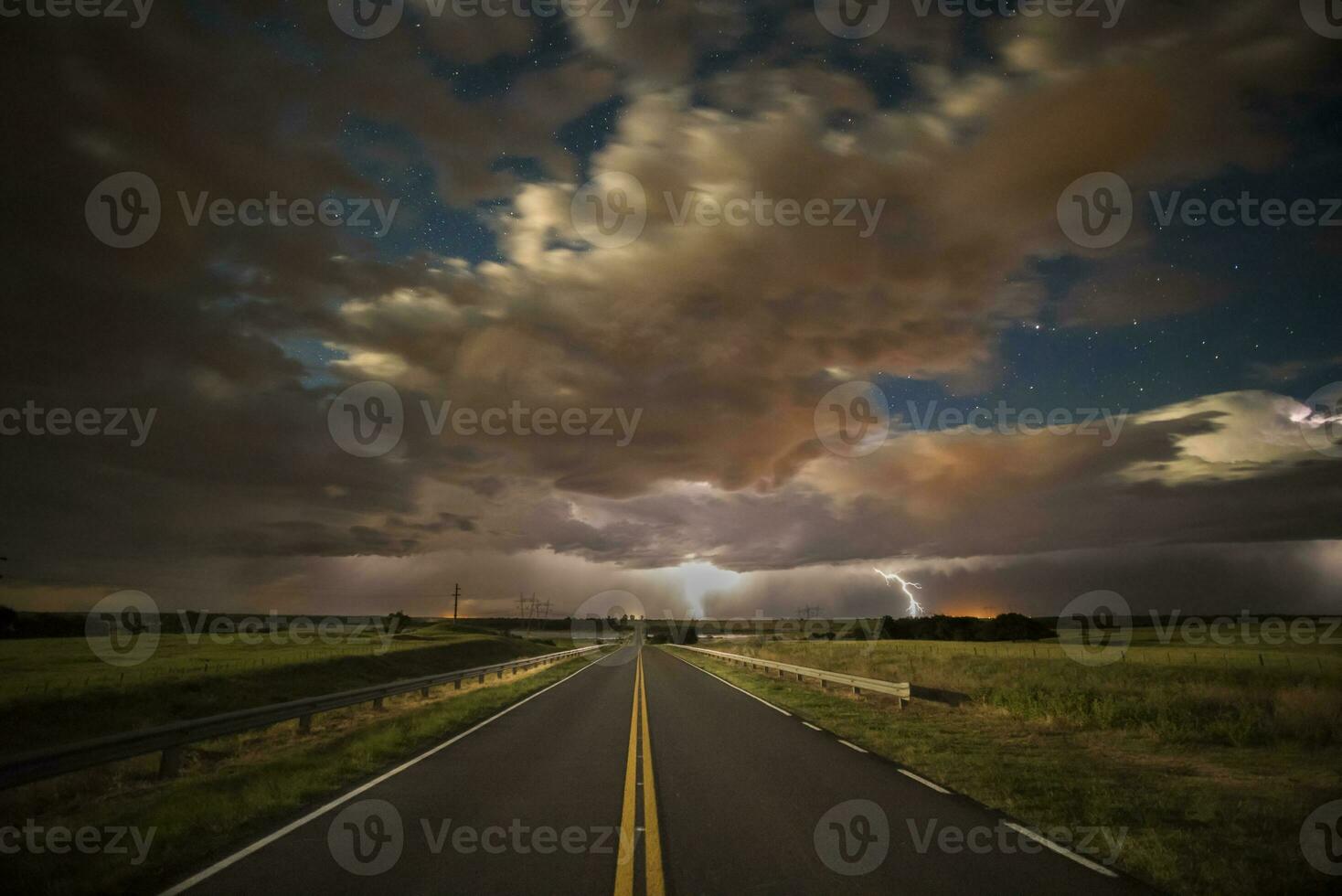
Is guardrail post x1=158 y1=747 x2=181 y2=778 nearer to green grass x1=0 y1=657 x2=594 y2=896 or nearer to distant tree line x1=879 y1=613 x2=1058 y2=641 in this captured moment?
green grass x1=0 y1=657 x2=594 y2=896

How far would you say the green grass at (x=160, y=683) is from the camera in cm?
2056

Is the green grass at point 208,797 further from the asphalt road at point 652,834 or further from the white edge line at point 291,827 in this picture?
the asphalt road at point 652,834

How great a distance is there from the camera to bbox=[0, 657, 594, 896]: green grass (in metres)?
6.52

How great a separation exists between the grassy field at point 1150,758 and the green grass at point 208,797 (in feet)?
29.4

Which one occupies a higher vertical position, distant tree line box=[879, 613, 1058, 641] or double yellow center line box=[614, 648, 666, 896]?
double yellow center line box=[614, 648, 666, 896]

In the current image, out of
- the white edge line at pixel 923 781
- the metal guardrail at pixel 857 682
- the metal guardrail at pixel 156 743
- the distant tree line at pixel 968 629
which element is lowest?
the distant tree line at pixel 968 629

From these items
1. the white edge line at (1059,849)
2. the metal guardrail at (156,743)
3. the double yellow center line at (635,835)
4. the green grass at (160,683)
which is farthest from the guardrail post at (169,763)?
the white edge line at (1059,849)

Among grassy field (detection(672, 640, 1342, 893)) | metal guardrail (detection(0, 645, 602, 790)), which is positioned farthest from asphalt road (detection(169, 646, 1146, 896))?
metal guardrail (detection(0, 645, 602, 790))

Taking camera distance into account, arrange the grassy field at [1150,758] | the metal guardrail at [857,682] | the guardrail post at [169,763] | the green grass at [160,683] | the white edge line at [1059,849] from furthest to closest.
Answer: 1. the green grass at [160,683]
2. the metal guardrail at [857,682]
3. the guardrail post at [169,763]
4. the grassy field at [1150,758]
5. the white edge line at [1059,849]

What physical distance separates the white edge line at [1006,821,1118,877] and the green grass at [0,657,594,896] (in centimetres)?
839

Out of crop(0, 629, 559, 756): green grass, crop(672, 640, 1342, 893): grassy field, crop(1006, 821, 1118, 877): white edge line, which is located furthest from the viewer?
crop(0, 629, 559, 756): green grass

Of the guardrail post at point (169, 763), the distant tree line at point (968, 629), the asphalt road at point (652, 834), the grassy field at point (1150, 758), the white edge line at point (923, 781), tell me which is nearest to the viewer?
the asphalt road at point (652, 834)

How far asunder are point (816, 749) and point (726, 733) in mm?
2739

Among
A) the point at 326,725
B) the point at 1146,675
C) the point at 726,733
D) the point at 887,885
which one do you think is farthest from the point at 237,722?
the point at 1146,675
